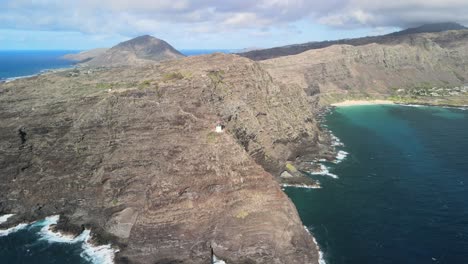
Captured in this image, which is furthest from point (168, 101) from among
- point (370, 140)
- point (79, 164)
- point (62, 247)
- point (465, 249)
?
point (370, 140)

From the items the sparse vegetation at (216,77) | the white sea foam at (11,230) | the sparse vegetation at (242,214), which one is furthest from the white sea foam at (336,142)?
the white sea foam at (11,230)

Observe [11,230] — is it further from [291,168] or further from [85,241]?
[291,168]

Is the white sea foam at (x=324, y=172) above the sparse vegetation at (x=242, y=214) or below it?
below

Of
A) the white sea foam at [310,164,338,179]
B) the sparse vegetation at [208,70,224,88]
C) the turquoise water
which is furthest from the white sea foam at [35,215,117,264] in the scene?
the white sea foam at [310,164,338,179]

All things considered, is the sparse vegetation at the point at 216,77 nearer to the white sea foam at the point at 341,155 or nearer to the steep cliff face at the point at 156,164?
the steep cliff face at the point at 156,164

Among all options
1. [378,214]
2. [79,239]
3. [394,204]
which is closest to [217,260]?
[79,239]

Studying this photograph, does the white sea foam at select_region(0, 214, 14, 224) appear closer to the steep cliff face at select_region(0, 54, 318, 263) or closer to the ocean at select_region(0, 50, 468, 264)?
the steep cliff face at select_region(0, 54, 318, 263)

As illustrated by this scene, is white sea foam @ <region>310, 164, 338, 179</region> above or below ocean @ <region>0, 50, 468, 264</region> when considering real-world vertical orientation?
above
